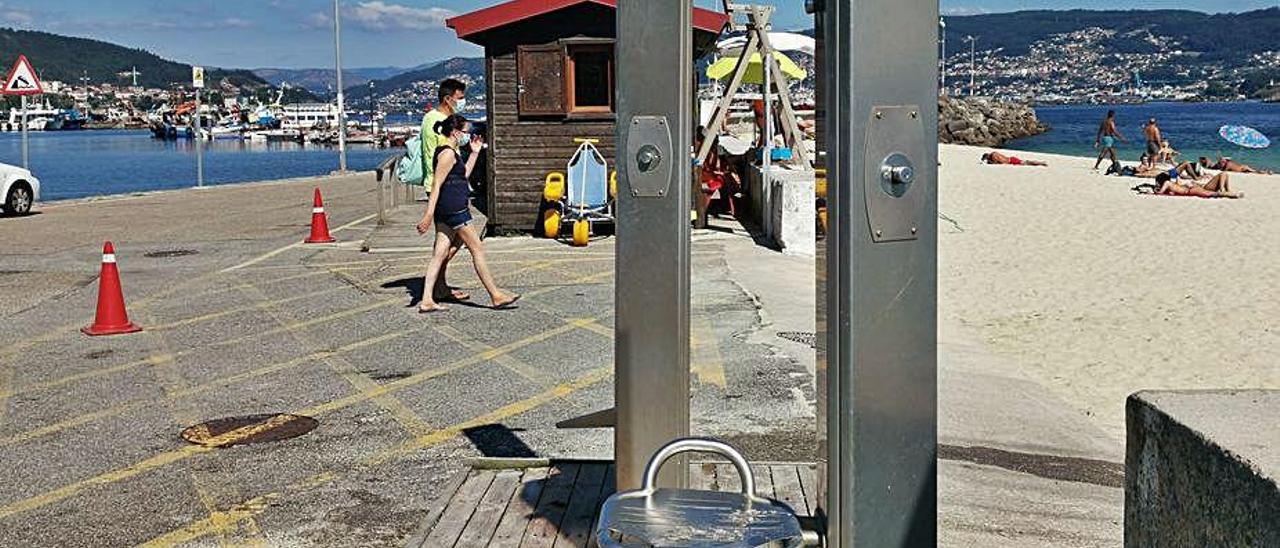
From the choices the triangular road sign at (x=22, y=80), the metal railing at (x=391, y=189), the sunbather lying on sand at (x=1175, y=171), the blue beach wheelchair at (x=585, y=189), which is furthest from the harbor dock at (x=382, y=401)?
the sunbather lying on sand at (x=1175, y=171)

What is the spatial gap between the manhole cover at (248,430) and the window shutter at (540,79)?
1010cm

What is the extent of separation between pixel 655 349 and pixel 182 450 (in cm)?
348

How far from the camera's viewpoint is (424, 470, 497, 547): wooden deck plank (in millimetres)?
4957

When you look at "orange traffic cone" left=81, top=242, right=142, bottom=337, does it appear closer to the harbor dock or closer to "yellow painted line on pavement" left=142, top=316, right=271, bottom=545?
the harbor dock

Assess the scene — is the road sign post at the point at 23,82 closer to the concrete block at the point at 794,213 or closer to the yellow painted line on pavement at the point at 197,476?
the concrete block at the point at 794,213

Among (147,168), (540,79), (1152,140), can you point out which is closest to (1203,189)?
(1152,140)

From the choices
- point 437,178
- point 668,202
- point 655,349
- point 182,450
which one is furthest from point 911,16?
point 437,178

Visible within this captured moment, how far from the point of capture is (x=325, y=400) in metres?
8.45

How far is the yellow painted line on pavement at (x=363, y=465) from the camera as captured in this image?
5.75 metres

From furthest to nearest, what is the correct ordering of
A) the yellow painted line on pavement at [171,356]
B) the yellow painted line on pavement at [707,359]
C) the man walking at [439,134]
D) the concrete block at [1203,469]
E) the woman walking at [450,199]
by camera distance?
the man walking at [439,134], the woman walking at [450,199], the yellow painted line on pavement at [171,356], the yellow painted line on pavement at [707,359], the concrete block at [1203,469]

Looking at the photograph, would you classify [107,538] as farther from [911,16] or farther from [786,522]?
[911,16]

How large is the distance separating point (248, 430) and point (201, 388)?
1362 millimetres

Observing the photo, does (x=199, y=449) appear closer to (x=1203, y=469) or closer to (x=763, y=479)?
(x=763, y=479)

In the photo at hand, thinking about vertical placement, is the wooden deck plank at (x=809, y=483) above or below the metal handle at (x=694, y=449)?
below
